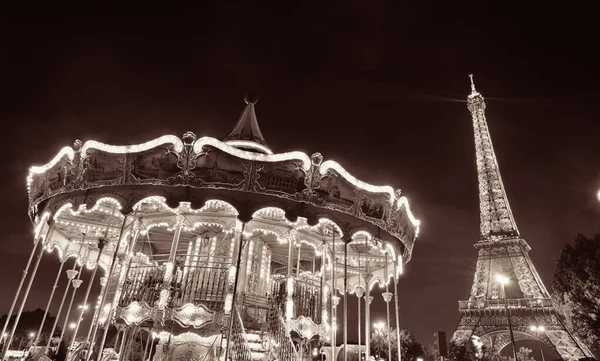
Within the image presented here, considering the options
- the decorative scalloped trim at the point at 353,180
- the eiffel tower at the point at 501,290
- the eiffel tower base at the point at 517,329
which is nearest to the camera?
the decorative scalloped trim at the point at 353,180

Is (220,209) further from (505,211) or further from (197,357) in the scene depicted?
(505,211)

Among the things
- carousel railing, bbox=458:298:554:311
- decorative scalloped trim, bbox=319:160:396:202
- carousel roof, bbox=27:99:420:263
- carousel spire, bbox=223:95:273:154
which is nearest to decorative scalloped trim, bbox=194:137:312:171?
carousel roof, bbox=27:99:420:263

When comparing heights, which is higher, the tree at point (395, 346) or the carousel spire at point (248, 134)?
the carousel spire at point (248, 134)

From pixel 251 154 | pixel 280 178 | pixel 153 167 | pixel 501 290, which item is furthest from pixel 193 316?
pixel 501 290

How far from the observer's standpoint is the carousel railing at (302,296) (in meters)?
10.9

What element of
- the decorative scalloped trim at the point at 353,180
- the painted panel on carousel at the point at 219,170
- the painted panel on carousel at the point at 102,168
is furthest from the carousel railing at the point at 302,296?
the painted panel on carousel at the point at 102,168

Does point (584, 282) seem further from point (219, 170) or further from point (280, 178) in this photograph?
point (219, 170)

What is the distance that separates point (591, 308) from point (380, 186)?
2354 cm

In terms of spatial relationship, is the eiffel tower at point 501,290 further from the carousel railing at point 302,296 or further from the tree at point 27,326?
the tree at point 27,326

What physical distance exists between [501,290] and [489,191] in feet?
49.6

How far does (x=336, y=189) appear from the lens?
9.85 metres

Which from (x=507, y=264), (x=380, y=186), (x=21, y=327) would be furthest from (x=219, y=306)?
(x=21, y=327)

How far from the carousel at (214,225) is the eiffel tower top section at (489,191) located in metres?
46.1

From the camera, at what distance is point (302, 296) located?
11.1 meters
